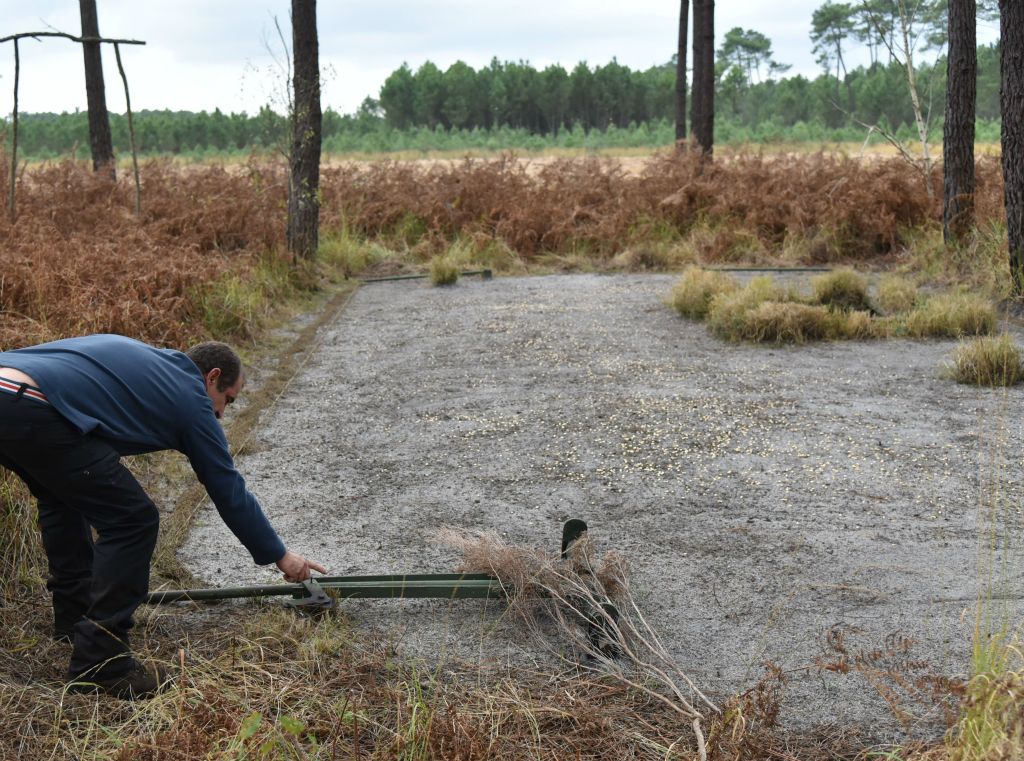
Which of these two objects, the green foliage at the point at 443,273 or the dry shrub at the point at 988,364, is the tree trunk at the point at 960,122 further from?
the green foliage at the point at 443,273

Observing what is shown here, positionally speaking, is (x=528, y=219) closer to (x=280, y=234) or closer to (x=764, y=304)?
(x=280, y=234)

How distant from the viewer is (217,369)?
330 centimetres

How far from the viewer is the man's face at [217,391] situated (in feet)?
10.8

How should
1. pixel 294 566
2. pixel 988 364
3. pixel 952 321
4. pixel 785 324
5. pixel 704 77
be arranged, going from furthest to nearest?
pixel 704 77
pixel 952 321
pixel 785 324
pixel 988 364
pixel 294 566

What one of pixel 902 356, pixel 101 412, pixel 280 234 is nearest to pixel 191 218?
pixel 280 234

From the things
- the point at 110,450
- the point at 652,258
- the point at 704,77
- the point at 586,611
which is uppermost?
the point at 704,77

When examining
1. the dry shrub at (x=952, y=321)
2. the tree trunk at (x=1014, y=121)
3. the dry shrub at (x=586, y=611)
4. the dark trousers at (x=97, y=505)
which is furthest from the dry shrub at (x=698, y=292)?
the dark trousers at (x=97, y=505)

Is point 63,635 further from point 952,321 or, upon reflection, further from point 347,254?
point 347,254

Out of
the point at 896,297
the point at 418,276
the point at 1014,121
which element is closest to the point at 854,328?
the point at 896,297

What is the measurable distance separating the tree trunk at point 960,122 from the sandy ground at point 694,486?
409 cm

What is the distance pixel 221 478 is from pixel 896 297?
300 inches

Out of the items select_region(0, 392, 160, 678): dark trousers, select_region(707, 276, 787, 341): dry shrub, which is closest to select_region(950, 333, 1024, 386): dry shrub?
select_region(707, 276, 787, 341): dry shrub

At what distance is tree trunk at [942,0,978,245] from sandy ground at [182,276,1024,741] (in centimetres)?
409

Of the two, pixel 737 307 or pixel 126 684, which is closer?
pixel 126 684
